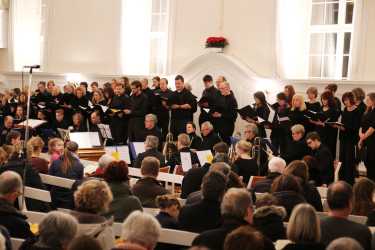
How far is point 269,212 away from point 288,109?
6.52m

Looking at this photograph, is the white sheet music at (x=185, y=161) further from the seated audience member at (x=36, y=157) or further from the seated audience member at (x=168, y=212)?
the seated audience member at (x=168, y=212)

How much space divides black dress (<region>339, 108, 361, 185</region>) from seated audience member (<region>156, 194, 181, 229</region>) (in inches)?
233

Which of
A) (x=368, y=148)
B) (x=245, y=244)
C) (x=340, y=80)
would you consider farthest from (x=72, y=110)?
(x=245, y=244)

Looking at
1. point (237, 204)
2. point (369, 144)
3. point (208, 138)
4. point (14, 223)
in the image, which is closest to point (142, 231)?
point (237, 204)

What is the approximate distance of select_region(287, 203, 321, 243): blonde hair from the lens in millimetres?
4730

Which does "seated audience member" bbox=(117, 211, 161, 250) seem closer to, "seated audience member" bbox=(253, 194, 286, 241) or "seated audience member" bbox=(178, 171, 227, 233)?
"seated audience member" bbox=(253, 194, 286, 241)

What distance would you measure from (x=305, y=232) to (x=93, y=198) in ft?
5.95

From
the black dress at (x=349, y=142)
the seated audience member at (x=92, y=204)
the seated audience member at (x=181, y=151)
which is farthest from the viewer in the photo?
the black dress at (x=349, y=142)

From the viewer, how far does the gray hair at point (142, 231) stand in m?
4.62

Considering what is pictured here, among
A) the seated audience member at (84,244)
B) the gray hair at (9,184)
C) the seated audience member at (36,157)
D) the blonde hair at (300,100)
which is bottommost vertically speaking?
the seated audience member at (36,157)

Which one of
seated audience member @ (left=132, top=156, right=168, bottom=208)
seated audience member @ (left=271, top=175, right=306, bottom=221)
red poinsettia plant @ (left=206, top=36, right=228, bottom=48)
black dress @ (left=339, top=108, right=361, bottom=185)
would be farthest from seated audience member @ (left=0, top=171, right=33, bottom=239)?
red poinsettia plant @ (left=206, top=36, right=228, bottom=48)

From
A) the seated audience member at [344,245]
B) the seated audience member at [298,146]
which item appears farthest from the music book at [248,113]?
the seated audience member at [344,245]

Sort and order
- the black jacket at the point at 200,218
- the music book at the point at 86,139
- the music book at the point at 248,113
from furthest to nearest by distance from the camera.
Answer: the music book at the point at 86,139 → the music book at the point at 248,113 → the black jacket at the point at 200,218

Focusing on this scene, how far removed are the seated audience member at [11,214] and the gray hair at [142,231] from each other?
1.39m
